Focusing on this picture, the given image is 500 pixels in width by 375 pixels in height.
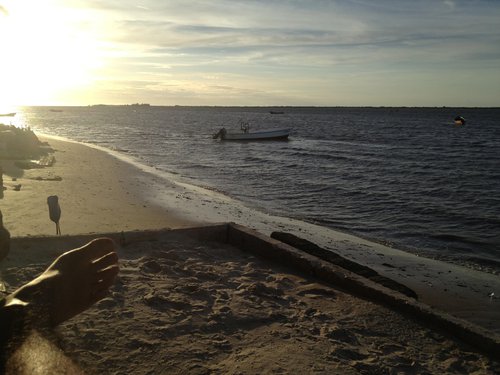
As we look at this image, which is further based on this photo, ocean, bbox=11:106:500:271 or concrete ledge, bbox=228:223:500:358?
ocean, bbox=11:106:500:271

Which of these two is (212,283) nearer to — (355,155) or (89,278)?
(89,278)

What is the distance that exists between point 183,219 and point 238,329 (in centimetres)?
661

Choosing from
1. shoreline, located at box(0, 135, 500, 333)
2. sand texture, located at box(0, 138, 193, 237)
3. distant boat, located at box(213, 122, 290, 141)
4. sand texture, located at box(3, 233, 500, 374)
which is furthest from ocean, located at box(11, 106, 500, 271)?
distant boat, located at box(213, 122, 290, 141)

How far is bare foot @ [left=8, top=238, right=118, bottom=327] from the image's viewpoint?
236 centimetres

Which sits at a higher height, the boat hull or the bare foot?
the boat hull

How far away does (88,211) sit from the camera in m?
9.59

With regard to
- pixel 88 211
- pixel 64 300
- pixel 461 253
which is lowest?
pixel 461 253

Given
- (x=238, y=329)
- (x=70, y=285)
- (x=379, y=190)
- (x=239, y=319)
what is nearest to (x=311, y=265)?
(x=239, y=319)

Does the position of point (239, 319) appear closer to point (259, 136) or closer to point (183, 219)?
point (183, 219)

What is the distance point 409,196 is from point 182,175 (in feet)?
32.2

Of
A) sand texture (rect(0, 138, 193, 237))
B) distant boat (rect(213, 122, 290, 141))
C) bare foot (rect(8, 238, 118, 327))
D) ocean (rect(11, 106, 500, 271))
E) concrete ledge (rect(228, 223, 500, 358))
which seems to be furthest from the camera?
distant boat (rect(213, 122, 290, 141))

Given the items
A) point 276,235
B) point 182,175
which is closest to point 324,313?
point 276,235

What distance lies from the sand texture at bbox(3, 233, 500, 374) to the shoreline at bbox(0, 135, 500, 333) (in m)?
2.45

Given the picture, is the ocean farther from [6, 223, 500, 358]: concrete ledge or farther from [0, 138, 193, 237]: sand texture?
[6, 223, 500, 358]: concrete ledge
